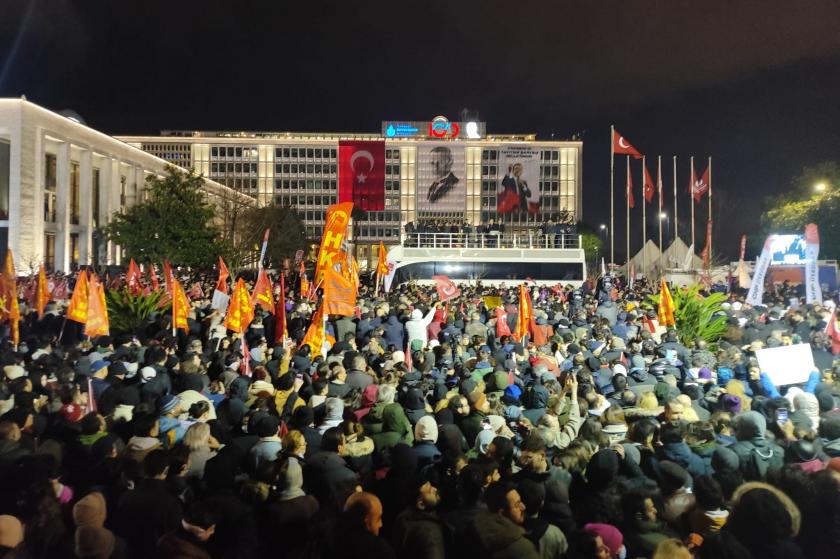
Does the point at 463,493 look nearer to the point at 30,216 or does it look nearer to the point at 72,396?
the point at 72,396

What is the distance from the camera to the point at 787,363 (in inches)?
320

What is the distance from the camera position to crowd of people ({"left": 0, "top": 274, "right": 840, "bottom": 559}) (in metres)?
3.89

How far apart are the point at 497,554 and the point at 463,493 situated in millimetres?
628

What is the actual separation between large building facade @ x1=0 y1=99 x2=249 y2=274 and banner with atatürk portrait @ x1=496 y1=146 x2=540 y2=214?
4953cm

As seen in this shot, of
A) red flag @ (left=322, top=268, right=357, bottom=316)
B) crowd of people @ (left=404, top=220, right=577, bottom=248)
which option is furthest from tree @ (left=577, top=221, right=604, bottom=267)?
red flag @ (left=322, top=268, right=357, bottom=316)

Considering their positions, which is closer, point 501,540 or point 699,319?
point 501,540

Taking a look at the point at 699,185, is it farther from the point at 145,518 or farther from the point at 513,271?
the point at 145,518

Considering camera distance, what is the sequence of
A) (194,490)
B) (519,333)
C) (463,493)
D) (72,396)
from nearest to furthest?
(463,493), (194,490), (72,396), (519,333)

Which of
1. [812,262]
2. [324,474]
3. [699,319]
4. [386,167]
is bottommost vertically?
[324,474]

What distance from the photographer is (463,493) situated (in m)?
4.31

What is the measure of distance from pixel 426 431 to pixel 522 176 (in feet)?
309

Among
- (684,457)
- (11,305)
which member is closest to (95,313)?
(11,305)

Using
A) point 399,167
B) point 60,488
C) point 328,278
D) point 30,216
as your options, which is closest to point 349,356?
point 328,278

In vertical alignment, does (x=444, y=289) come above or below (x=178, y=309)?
above
